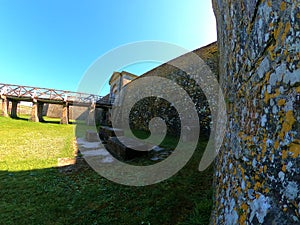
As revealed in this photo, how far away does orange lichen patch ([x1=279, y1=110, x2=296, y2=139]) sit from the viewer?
0.90 m

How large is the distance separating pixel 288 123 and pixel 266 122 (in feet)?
0.71

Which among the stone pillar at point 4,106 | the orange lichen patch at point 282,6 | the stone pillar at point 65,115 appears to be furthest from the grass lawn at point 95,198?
the stone pillar at point 4,106

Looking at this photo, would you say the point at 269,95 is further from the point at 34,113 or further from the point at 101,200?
the point at 34,113

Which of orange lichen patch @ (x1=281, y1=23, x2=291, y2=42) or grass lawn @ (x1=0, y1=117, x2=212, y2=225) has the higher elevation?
orange lichen patch @ (x1=281, y1=23, x2=291, y2=42)

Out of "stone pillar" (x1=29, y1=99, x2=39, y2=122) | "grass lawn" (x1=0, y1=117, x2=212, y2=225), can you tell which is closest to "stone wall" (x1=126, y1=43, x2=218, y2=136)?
"grass lawn" (x1=0, y1=117, x2=212, y2=225)

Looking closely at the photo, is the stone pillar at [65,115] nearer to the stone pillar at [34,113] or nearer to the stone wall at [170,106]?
the stone pillar at [34,113]

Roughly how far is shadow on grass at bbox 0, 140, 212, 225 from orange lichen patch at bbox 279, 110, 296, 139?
165 cm

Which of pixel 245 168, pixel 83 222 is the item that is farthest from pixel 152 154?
pixel 245 168

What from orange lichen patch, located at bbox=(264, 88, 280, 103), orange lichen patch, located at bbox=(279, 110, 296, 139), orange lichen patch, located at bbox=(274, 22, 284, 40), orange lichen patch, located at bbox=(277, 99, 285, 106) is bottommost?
orange lichen patch, located at bbox=(279, 110, 296, 139)

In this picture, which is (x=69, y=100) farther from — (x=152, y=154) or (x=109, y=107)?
(x=152, y=154)

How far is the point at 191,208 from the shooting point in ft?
7.75

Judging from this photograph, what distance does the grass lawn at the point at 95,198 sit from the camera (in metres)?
2.29

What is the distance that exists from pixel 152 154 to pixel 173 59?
29.5ft

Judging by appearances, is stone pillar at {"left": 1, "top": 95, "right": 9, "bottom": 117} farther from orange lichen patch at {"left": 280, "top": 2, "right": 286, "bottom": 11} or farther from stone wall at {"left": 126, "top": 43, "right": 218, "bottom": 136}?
→ orange lichen patch at {"left": 280, "top": 2, "right": 286, "bottom": 11}
